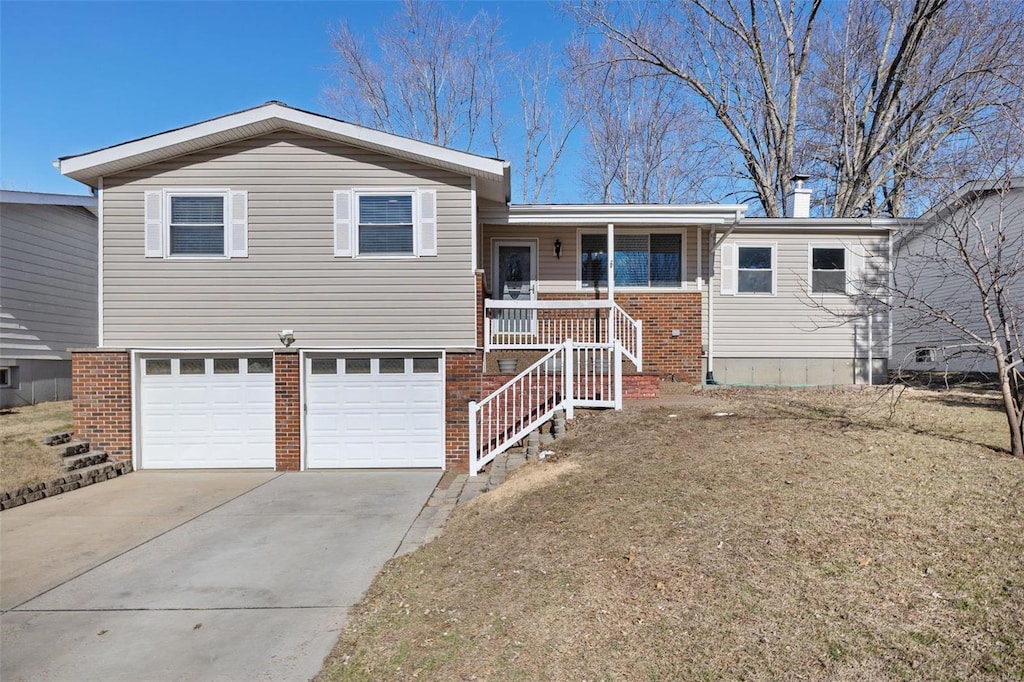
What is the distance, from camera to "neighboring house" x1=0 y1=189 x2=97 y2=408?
11.8 meters

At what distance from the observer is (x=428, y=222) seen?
9.74 metres

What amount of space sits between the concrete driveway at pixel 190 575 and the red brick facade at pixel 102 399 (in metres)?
1.12

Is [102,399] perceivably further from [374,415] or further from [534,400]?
[534,400]

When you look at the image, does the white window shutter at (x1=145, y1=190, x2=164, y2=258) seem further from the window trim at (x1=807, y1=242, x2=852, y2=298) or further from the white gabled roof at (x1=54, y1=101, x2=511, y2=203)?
the window trim at (x1=807, y1=242, x2=852, y2=298)

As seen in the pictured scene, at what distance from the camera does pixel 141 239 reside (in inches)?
384

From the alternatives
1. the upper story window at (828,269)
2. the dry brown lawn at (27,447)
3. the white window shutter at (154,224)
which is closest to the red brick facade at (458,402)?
the white window shutter at (154,224)

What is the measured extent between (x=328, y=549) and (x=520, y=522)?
1.92m

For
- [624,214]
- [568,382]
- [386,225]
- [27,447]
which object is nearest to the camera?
[27,447]

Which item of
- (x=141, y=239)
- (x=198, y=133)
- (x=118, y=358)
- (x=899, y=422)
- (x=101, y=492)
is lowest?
(x=101, y=492)

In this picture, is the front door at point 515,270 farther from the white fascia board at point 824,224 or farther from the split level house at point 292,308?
the white fascia board at point 824,224

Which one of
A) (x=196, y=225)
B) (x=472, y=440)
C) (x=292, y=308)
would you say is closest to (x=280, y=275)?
(x=292, y=308)

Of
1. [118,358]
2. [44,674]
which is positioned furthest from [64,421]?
[44,674]

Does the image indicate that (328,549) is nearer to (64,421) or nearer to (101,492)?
Answer: (101,492)

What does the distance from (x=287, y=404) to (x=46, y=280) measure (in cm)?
735
